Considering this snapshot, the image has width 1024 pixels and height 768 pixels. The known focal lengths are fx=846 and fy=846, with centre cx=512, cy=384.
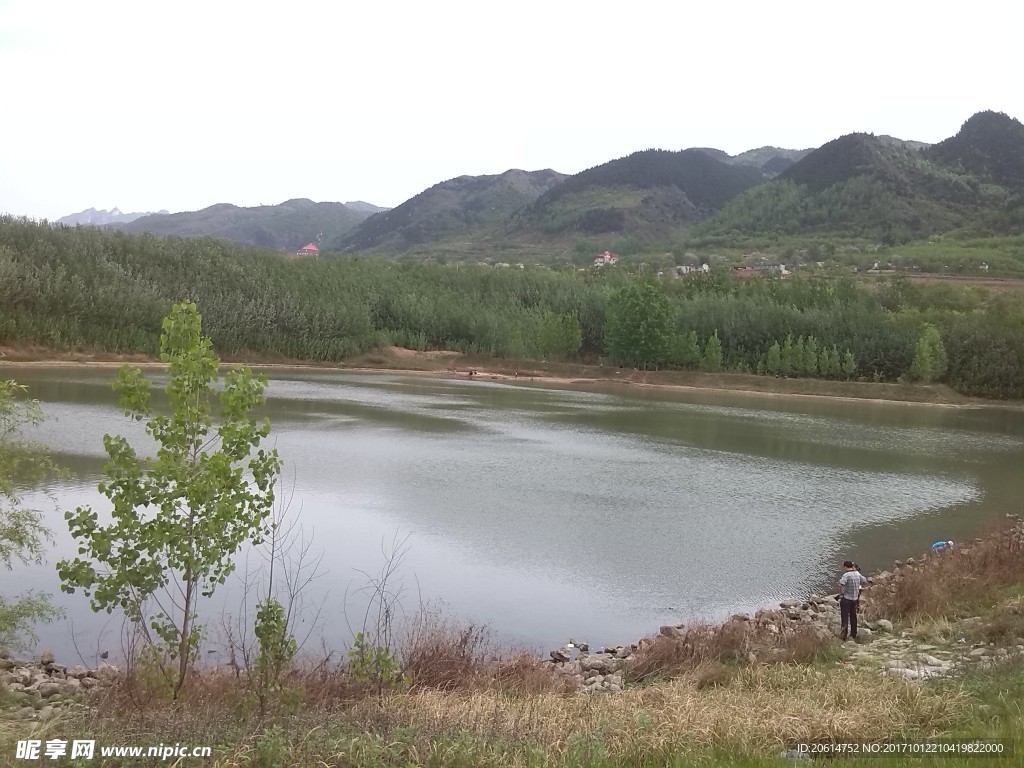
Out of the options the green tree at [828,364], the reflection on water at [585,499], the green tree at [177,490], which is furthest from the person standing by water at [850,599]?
the green tree at [828,364]

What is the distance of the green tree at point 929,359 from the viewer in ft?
244

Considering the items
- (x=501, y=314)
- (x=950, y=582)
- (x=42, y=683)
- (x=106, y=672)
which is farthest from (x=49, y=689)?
(x=501, y=314)

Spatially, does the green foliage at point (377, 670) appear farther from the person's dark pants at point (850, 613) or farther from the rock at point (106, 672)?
the person's dark pants at point (850, 613)

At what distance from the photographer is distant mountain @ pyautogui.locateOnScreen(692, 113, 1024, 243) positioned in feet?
519

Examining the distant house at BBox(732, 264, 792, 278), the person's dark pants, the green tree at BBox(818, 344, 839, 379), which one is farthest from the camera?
the distant house at BBox(732, 264, 792, 278)

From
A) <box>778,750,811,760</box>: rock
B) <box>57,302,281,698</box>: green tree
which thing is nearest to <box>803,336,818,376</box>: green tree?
<box>57,302,281,698</box>: green tree

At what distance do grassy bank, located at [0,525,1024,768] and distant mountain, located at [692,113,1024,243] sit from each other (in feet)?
515

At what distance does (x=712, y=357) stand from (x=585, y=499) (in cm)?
5584

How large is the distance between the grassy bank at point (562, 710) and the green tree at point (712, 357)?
67.4m

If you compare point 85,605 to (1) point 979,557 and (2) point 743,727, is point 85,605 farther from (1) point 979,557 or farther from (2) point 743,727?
(1) point 979,557

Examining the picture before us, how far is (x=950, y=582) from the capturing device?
17.0 m

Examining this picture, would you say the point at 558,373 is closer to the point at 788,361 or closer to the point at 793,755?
the point at 788,361

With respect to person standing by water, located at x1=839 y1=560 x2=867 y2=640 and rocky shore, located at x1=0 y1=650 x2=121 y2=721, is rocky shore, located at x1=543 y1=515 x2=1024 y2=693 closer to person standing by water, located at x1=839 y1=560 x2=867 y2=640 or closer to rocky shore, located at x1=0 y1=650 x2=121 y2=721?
person standing by water, located at x1=839 y1=560 x2=867 y2=640

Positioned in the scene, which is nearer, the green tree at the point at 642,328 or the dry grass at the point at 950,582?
the dry grass at the point at 950,582
